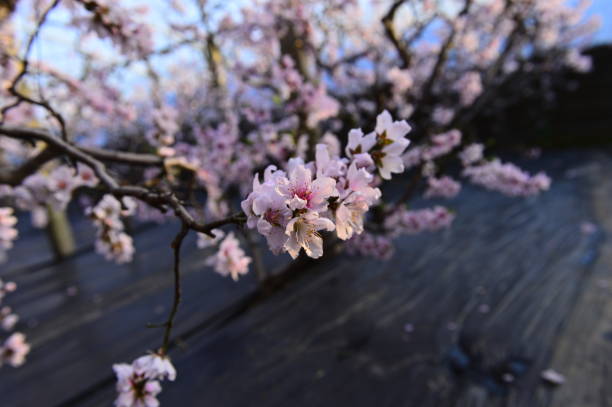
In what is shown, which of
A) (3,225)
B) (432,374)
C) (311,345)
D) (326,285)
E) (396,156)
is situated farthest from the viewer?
(326,285)

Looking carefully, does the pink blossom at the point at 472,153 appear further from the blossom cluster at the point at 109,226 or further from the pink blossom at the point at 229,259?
the blossom cluster at the point at 109,226

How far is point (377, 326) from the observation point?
278cm

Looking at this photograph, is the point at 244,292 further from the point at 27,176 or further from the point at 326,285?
the point at 27,176

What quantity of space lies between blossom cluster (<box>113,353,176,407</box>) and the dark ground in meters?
1.43

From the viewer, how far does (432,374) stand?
7.27 feet

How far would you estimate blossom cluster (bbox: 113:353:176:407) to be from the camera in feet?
3.20

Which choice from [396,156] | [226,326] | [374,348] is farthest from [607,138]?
[396,156]

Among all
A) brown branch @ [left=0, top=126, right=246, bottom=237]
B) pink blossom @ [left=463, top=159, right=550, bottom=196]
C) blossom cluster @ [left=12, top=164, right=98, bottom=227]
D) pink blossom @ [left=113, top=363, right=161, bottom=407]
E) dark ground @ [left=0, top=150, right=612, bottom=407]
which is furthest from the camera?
pink blossom @ [left=463, top=159, right=550, bottom=196]

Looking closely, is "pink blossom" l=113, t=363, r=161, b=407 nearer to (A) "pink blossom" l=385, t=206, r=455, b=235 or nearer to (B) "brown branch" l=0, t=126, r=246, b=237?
(B) "brown branch" l=0, t=126, r=246, b=237

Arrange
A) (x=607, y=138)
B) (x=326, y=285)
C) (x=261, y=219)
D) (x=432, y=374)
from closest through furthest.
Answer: (x=261, y=219), (x=432, y=374), (x=326, y=285), (x=607, y=138)

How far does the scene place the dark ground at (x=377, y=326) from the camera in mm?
2188

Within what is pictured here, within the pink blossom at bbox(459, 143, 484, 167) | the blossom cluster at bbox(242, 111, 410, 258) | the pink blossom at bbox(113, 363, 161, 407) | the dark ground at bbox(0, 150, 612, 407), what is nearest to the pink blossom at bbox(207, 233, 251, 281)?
the pink blossom at bbox(113, 363, 161, 407)

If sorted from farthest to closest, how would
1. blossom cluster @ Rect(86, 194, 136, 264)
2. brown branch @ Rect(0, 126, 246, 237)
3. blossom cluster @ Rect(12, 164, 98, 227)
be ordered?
blossom cluster @ Rect(12, 164, 98, 227) < blossom cluster @ Rect(86, 194, 136, 264) < brown branch @ Rect(0, 126, 246, 237)

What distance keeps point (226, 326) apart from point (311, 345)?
0.82m
